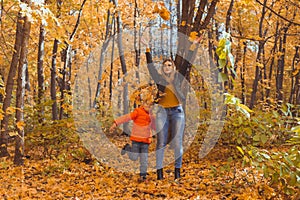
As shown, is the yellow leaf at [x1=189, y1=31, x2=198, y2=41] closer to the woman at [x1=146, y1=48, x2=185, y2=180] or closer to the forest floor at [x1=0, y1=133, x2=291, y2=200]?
the woman at [x1=146, y1=48, x2=185, y2=180]

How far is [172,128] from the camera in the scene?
195 inches

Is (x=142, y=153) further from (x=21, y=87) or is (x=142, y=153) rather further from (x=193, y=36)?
(x=21, y=87)

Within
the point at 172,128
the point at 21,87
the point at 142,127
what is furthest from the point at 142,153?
the point at 21,87

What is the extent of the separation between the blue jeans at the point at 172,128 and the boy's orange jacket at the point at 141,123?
1.00 feet

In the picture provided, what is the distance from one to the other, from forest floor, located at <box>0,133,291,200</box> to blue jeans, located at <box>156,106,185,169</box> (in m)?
0.45

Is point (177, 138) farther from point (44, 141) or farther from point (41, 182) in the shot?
point (44, 141)

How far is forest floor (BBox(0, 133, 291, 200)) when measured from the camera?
4.27 meters

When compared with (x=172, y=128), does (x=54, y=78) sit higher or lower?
higher

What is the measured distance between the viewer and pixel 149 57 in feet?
16.9

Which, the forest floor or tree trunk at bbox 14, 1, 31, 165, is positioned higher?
tree trunk at bbox 14, 1, 31, 165

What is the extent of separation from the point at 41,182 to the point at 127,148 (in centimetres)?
191

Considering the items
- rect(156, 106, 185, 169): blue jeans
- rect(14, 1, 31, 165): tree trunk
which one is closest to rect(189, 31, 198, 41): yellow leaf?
rect(156, 106, 185, 169): blue jeans

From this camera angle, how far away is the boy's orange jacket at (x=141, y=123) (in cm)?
536

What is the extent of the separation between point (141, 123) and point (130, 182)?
3.31 ft
